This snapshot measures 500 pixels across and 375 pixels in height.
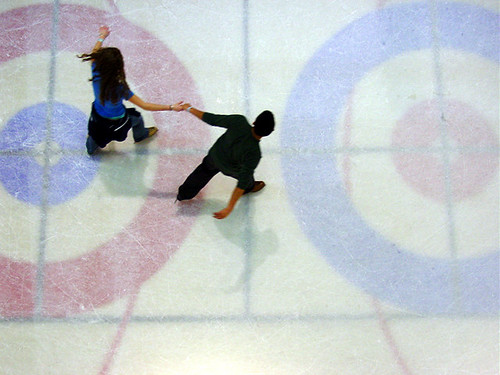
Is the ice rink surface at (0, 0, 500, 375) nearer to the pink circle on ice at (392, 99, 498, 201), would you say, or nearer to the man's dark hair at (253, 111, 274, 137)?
the pink circle on ice at (392, 99, 498, 201)

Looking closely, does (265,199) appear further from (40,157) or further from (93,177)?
(40,157)

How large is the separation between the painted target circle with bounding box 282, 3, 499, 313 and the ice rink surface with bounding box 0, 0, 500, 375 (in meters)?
0.02

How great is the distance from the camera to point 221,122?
3.66 m

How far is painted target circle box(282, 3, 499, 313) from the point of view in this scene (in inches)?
173

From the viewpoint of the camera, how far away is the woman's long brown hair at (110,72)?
11.4 feet

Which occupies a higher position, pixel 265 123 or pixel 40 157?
pixel 265 123

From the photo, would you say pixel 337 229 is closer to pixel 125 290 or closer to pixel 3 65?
pixel 125 290

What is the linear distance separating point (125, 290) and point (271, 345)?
50.8 inches

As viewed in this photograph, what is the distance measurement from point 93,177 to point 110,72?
4.33ft

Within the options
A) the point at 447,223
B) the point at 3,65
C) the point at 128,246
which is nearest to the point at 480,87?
the point at 447,223

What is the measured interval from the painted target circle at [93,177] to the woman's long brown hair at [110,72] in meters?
1.09

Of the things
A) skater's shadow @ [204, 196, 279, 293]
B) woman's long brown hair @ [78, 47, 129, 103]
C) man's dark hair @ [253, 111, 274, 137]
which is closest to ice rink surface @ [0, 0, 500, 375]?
skater's shadow @ [204, 196, 279, 293]

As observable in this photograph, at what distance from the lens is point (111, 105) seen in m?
3.71

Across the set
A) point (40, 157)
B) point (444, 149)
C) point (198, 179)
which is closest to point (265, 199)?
point (198, 179)
